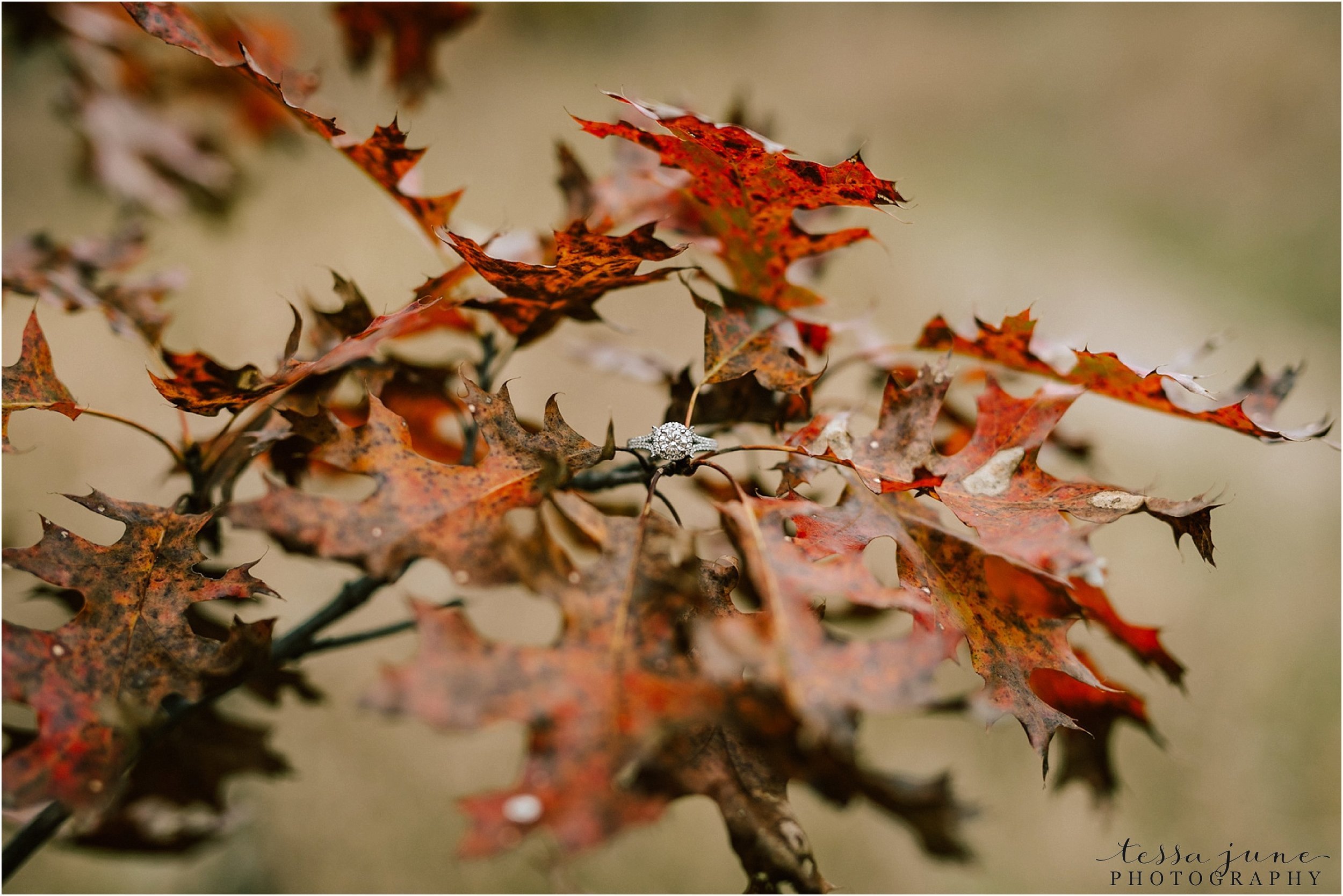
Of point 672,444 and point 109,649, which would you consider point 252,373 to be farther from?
point 672,444

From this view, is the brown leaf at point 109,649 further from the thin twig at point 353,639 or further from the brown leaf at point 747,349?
the brown leaf at point 747,349

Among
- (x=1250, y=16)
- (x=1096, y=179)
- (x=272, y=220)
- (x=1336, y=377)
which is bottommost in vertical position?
(x=1336, y=377)

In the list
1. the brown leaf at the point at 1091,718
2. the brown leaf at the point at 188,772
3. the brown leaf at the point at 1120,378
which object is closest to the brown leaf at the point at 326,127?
the brown leaf at the point at 1120,378

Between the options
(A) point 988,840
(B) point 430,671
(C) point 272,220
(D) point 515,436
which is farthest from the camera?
(C) point 272,220

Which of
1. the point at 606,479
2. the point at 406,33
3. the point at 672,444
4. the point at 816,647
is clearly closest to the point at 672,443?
the point at 672,444

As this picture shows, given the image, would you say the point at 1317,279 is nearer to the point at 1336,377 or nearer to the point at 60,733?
the point at 1336,377

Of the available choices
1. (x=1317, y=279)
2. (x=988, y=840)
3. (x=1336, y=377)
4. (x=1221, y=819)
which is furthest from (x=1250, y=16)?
(x=988, y=840)
